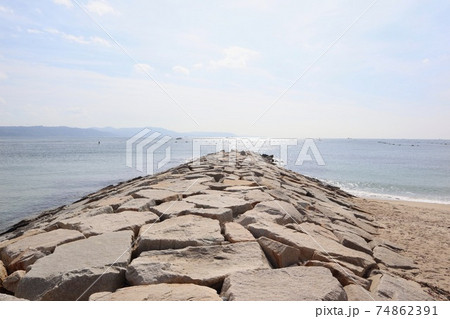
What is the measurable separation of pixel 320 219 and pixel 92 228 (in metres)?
2.55

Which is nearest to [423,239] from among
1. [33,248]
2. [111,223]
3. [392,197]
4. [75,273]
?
[111,223]

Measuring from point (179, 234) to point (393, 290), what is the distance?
1.51 m

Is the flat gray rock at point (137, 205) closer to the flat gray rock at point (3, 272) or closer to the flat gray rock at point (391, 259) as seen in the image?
the flat gray rock at point (3, 272)

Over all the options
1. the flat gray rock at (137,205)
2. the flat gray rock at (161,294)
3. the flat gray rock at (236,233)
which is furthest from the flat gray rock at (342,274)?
the flat gray rock at (137,205)

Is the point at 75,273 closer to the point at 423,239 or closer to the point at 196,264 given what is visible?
the point at 196,264

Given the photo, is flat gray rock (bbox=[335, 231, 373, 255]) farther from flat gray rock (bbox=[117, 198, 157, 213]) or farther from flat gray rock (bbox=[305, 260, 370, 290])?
flat gray rock (bbox=[117, 198, 157, 213])

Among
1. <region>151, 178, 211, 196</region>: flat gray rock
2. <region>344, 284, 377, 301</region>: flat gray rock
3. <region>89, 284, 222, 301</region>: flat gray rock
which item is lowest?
<region>344, 284, 377, 301</region>: flat gray rock

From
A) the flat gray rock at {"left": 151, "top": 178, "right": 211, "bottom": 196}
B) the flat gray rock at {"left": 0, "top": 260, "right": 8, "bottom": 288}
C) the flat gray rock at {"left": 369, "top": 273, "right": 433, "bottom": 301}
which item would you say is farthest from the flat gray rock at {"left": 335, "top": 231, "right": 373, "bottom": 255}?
the flat gray rock at {"left": 0, "top": 260, "right": 8, "bottom": 288}

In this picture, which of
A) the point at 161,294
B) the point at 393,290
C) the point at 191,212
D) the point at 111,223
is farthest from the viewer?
the point at 191,212

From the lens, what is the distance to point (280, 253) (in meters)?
2.18

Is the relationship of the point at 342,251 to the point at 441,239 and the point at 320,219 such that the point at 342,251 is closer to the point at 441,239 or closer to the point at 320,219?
the point at 320,219

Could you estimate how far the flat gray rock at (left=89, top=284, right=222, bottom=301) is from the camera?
64.1 inches

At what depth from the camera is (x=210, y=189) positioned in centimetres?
413

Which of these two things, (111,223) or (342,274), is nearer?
(342,274)
